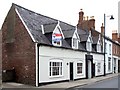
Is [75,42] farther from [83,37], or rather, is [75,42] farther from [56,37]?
[56,37]

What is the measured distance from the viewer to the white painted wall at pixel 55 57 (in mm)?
21750

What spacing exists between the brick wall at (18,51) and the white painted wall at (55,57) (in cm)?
91

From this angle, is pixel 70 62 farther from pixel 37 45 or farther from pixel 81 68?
pixel 37 45

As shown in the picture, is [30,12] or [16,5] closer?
[16,5]

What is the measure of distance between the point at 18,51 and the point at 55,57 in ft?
12.3

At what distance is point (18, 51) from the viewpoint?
74.7 feet

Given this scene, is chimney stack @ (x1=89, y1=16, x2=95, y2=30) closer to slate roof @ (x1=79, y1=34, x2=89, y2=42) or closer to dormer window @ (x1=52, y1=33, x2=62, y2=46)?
slate roof @ (x1=79, y1=34, x2=89, y2=42)

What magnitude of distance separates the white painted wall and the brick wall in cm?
91

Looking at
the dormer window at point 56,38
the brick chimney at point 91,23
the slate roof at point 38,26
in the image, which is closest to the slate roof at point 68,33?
the slate roof at point 38,26

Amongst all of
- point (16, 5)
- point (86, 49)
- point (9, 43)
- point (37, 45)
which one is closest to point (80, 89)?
point (37, 45)

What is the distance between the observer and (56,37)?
945 inches

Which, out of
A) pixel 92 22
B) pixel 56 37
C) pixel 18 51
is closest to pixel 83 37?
pixel 56 37

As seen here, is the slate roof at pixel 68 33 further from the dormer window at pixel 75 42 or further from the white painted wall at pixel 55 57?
the white painted wall at pixel 55 57

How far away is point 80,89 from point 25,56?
6.11m
